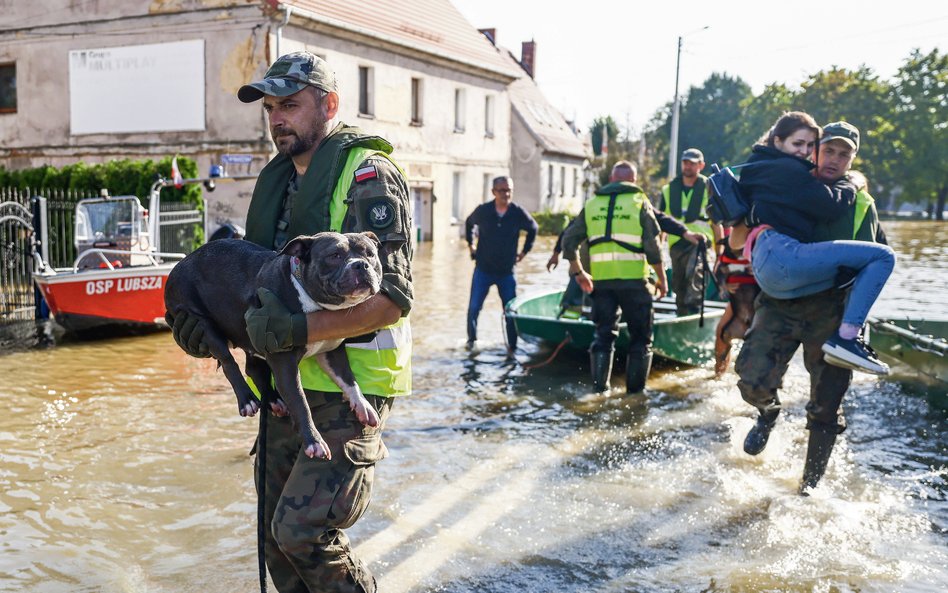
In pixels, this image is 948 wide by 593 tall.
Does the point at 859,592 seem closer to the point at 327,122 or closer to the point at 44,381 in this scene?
the point at 327,122

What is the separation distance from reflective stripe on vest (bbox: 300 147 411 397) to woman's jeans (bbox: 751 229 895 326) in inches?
119

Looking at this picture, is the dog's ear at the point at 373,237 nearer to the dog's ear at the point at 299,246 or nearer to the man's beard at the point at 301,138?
the dog's ear at the point at 299,246

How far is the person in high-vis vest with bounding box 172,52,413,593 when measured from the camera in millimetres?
2969

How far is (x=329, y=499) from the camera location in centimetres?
299

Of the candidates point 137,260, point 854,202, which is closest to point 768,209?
point 854,202

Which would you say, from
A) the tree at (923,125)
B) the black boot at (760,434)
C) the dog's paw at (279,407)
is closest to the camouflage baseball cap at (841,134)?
the black boot at (760,434)

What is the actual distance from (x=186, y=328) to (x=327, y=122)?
36.5 inches

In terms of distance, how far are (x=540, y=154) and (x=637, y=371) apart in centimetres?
3222

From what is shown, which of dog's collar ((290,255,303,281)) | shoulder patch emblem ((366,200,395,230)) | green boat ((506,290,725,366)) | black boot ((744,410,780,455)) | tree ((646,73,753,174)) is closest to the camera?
dog's collar ((290,255,303,281))

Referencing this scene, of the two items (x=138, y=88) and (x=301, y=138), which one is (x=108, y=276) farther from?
(x=138, y=88)

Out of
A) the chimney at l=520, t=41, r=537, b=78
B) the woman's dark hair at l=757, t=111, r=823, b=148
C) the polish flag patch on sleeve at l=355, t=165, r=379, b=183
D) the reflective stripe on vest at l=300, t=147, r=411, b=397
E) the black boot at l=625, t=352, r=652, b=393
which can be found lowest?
the black boot at l=625, t=352, r=652, b=393

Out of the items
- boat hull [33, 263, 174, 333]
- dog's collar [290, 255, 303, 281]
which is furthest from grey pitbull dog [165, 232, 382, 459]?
boat hull [33, 263, 174, 333]

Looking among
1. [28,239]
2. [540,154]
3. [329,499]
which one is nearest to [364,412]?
[329,499]

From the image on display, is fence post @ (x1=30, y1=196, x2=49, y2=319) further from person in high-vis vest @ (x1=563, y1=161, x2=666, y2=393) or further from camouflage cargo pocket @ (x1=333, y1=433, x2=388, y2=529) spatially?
camouflage cargo pocket @ (x1=333, y1=433, x2=388, y2=529)
